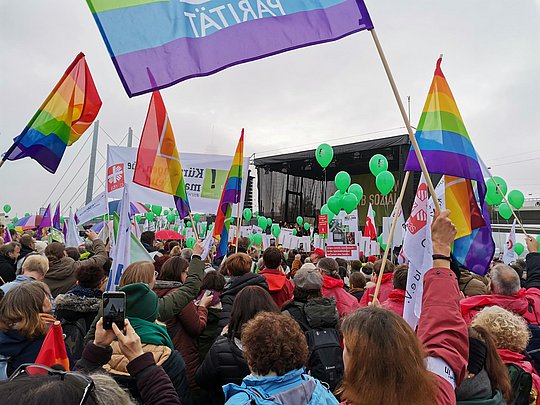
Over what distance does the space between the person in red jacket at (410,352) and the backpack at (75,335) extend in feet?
6.02

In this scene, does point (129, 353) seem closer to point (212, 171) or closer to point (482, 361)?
point (482, 361)

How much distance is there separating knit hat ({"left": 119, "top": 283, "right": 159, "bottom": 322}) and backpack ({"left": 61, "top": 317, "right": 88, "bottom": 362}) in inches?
31.5

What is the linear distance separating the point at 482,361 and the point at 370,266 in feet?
16.2

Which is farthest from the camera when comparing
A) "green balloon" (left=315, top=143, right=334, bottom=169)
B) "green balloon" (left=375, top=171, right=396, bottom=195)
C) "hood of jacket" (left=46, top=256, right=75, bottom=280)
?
"green balloon" (left=315, top=143, right=334, bottom=169)

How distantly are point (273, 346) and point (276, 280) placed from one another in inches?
93.4

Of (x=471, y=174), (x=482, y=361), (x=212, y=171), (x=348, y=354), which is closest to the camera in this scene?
(x=348, y=354)

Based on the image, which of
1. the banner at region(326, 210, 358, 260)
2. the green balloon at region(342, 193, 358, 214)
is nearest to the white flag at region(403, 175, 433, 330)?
the banner at region(326, 210, 358, 260)

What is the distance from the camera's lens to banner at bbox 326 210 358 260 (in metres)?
8.81

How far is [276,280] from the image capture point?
13.5 ft

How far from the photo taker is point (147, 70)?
2.55 m

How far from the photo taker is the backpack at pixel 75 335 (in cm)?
252

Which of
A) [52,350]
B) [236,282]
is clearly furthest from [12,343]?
[236,282]

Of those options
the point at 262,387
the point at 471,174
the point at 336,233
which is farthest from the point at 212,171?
the point at 262,387

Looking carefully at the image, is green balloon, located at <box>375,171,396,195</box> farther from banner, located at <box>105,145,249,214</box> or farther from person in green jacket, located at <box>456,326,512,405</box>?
person in green jacket, located at <box>456,326,512,405</box>
